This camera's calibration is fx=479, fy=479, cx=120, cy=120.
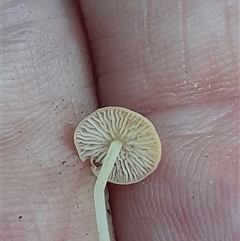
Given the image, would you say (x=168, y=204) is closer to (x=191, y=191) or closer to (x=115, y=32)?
(x=191, y=191)

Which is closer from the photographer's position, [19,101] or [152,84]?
[19,101]

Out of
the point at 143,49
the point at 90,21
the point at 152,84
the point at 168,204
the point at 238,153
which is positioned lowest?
the point at 168,204

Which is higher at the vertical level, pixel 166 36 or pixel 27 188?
pixel 166 36

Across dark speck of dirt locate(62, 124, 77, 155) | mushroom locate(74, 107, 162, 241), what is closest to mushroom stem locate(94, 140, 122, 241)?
mushroom locate(74, 107, 162, 241)

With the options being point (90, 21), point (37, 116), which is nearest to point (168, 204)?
point (37, 116)

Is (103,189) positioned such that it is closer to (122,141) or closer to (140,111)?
(122,141)

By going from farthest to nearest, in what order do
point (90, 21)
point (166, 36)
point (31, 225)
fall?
point (90, 21) < point (166, 36) < point (31, 225)

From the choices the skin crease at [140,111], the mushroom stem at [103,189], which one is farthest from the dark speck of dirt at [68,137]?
the mushroom stem at [103,189]

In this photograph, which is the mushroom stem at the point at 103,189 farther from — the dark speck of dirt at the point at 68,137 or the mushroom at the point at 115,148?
the dark speck of dirt at the point at 68,137

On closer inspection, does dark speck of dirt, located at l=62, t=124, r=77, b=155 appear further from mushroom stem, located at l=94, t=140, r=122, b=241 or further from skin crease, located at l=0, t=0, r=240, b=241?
mushroom stem, located at l=94, t=140, r=122, b=241
